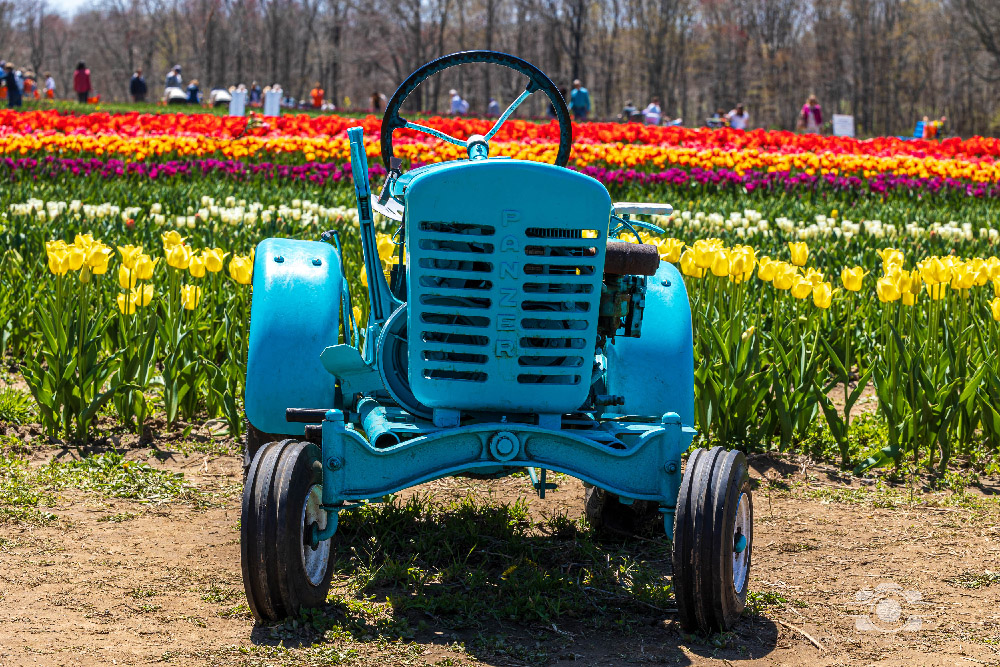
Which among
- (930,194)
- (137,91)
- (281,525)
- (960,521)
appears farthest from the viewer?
(137,91)

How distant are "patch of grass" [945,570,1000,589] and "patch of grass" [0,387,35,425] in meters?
3.54

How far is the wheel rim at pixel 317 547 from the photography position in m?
2.80

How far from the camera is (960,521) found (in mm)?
3836

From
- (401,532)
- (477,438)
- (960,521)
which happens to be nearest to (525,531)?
(401,532)

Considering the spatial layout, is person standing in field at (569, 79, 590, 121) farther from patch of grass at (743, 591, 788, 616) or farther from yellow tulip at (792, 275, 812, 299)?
patch of grass at (743, 591, 788, 616)

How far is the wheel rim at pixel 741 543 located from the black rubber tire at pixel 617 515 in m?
0.68

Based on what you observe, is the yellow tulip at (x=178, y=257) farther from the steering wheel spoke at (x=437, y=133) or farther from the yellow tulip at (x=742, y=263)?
the yellow tulip at (x=742, y=263)

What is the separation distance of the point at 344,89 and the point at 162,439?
67.8 m

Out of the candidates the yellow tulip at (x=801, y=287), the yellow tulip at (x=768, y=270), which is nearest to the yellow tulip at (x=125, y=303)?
the yellow tulip at (x=768, y=270)

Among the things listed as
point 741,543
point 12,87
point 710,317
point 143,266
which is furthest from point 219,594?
point 12,87

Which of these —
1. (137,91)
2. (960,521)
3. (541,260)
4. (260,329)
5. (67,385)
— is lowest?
(960,521)

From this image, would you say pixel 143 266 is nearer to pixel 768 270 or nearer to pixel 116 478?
pixel 116 478

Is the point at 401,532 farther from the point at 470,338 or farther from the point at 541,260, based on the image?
the point at 541,260

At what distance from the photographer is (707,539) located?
2.60 metres
